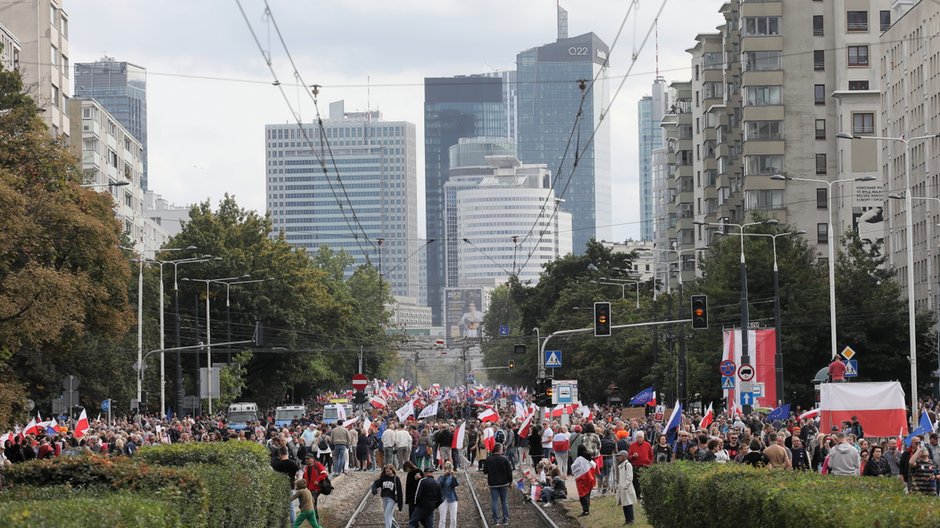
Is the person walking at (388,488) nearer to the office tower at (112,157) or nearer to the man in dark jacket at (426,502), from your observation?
the man in dark jacket at (426,502)

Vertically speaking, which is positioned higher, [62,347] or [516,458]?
[62,347]

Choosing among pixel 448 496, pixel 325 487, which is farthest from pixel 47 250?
pixel 448 496

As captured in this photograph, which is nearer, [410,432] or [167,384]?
[410,432]

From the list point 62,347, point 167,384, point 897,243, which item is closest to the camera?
point 62,347

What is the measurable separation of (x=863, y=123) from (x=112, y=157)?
55.8m

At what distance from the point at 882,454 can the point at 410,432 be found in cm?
2756

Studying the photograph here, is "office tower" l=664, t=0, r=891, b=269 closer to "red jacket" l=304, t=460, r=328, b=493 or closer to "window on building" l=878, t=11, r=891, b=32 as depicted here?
"window on building" l=878, t=11, r=891, b=32

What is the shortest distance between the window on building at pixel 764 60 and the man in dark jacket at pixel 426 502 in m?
85.0

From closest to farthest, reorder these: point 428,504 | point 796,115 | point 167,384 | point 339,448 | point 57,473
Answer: point 57,473, point 428,504, point 339,448, point 167,384, point 796,115

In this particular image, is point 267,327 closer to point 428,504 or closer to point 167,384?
point 167,384

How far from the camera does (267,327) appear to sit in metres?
93.5

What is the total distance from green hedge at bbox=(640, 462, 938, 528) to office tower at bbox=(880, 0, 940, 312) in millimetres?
62693

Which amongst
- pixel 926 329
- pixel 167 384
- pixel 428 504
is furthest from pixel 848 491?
pixel 167 384

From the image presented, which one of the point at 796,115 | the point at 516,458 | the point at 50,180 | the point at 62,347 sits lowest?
the point at 516,458
